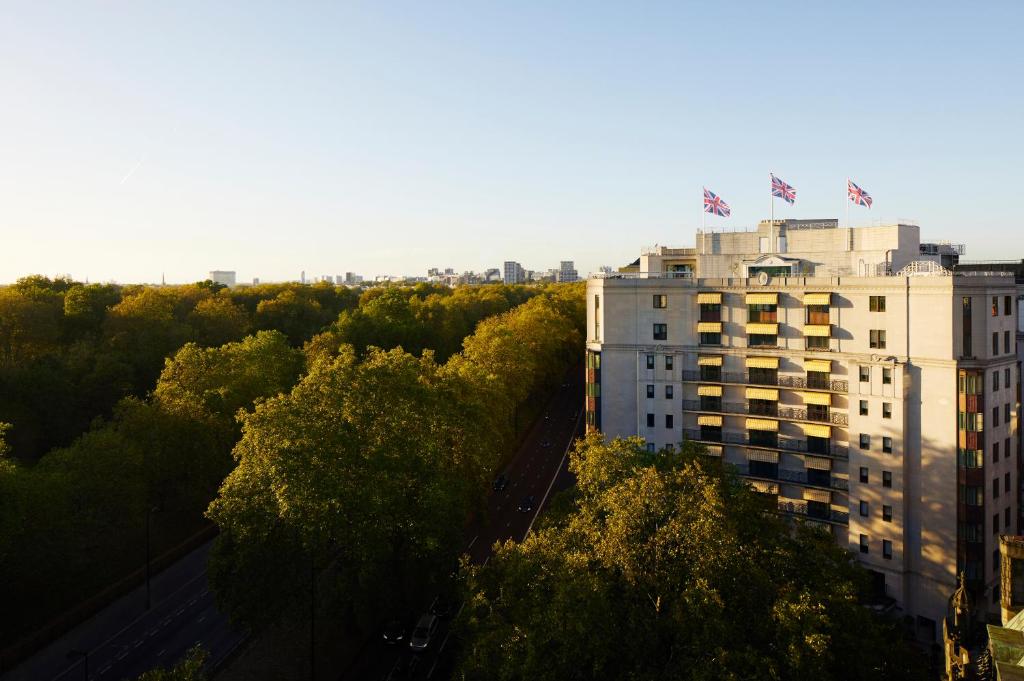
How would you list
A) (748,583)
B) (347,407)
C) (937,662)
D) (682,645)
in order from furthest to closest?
1. (937,662)
2. (347,407)
3. (748,583)
4. (682,645)

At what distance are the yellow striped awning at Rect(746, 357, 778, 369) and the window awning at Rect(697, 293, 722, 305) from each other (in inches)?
228

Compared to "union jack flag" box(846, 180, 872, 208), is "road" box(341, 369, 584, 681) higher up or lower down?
lower down

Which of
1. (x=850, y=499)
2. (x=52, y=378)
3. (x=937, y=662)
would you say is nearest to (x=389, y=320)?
(x=52, y=378)

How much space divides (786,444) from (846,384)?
24.1ft

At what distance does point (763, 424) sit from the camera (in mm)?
63750

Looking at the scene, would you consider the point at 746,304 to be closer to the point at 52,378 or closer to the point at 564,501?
the point at 564,501

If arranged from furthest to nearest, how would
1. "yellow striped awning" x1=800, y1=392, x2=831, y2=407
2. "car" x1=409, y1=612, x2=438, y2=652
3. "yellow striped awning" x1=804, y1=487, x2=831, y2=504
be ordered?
"yellow striped awning" x1=804, y1=487, x2=831, y2=504 → "yellow striped awning" x1=800, y1=392, x2=831, y2=407 → "car" x1=409, y1=612, x2=438, y2=652

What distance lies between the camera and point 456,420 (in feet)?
174

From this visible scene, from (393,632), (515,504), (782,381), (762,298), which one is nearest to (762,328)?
(762,298)

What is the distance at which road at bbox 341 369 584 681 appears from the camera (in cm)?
4453

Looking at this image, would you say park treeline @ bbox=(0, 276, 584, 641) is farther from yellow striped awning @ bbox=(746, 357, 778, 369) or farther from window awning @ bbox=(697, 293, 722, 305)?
yellow striped awning @ bbox=(746, 357, 778, 369)

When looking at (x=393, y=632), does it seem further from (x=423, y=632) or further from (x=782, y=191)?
(x=782, y=191)

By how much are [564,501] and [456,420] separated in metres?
14.5

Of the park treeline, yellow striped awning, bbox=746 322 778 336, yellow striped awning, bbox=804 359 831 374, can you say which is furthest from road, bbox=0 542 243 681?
yellow striped awning, bbox=804 359 831 374
